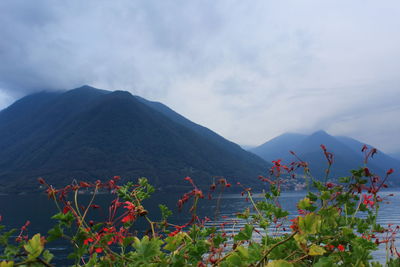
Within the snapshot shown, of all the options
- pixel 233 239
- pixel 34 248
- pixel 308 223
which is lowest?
pixel 233 239

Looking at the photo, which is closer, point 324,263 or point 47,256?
point 324,263

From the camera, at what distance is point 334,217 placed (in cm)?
189

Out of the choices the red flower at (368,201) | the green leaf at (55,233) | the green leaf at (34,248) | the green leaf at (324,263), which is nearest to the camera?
the green leaf at (34,248)

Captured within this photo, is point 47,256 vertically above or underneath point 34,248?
underneath

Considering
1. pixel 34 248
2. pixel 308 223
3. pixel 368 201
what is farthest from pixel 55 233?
pixel 368 201

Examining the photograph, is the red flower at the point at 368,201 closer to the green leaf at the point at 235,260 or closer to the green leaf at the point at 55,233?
the green leaf at the point at 235,260

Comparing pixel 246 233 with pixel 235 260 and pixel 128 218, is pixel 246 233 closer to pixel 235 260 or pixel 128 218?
pixel 235 260

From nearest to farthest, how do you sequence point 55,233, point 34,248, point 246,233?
1. point 34,248
2. point 55,233
3. point 246,233

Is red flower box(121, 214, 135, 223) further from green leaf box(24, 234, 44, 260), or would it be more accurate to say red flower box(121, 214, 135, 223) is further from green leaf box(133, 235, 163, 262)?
green leaf box(24, 234, 44, 260)

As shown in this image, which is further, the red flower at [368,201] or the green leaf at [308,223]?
the red flower at [368,201]

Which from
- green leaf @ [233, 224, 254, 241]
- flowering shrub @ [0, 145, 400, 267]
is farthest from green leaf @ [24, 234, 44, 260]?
green leaf @ [233, 224, 254, 241]

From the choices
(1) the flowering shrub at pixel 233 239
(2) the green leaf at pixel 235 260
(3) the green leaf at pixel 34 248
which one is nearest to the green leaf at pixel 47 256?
(1) the flowering shrub at pixel 233 239

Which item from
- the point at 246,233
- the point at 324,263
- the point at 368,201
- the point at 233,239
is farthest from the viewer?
the point at 368,201

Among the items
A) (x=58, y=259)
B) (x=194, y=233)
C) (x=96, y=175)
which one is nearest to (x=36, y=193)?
(x=96, y=175)
